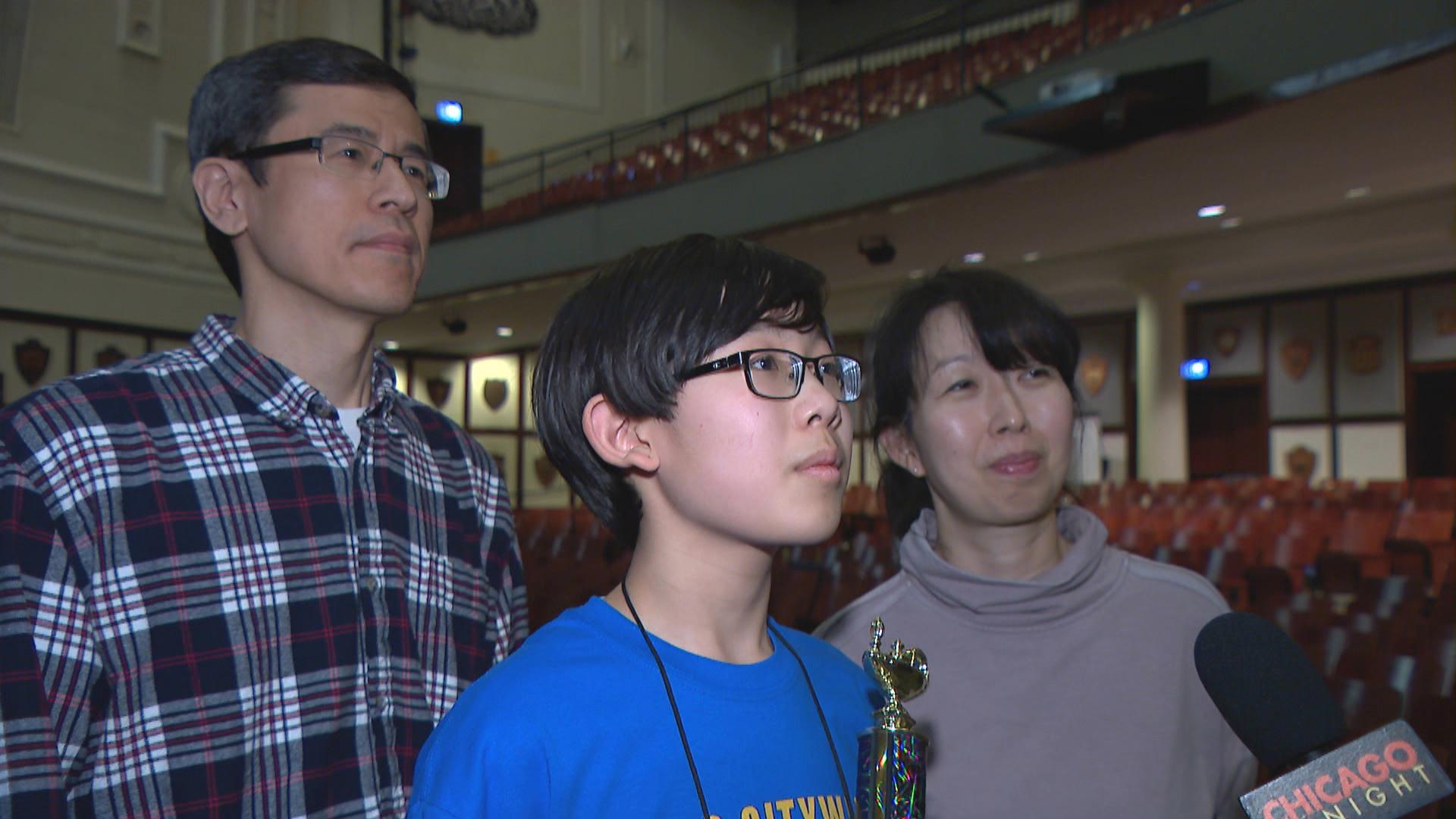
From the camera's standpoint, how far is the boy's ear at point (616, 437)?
1041mm

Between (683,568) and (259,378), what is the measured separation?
0.59 metres

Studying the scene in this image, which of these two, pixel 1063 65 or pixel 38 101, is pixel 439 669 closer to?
pixel 1063 65

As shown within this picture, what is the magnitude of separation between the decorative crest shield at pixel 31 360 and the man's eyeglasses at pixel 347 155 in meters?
10.4

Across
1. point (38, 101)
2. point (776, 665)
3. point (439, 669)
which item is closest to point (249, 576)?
point (439, 669)

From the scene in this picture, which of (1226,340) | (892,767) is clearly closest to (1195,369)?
(1226,340)

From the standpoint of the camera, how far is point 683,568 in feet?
3.39

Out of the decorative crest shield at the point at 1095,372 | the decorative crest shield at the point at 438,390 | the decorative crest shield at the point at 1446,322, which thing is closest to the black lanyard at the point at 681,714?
the decorative crest shield at the point at 1446,322

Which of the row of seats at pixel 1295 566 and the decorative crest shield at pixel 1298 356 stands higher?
the decorative crest shield at pixel 1298 356

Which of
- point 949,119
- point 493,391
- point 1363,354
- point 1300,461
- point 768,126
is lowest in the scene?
point 1300,461

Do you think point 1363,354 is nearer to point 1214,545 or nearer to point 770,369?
point 1214,545

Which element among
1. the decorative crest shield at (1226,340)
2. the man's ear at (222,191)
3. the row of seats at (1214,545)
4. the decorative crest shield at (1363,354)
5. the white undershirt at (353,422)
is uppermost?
the decorative crest shield at (1226,340)

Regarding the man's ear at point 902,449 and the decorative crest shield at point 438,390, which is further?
the decorative crest shield at point 438,390

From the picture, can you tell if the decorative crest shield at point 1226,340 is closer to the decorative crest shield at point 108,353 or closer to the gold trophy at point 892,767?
the decorative crest shield at point 108,353

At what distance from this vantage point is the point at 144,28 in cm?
1070
